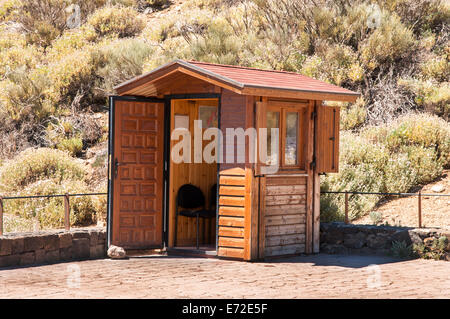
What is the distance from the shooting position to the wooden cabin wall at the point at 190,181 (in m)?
10.1

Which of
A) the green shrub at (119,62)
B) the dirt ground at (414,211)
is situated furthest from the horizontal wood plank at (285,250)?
the green shrub at (119,62)

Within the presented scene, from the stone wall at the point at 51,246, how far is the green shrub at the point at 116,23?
1560 centimetres

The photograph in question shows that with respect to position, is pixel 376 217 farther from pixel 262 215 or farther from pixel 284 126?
pixel 262 215

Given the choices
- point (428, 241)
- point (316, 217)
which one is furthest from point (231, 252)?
point (428, 241)

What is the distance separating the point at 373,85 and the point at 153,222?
28.9ft

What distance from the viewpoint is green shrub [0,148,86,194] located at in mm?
13945

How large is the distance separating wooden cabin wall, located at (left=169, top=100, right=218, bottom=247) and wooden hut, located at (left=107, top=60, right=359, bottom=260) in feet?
0.07

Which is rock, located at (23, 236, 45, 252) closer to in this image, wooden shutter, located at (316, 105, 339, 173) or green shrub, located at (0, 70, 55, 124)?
wooden shutter, located at (316, 105, 339, 173)

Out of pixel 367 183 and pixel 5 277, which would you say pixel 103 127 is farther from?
pixel 5 277

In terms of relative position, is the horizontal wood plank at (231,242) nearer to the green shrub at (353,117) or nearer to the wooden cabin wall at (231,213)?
the wooden cabin wall at (231,213)

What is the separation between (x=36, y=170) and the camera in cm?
1423

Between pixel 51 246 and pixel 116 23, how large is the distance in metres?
16.6

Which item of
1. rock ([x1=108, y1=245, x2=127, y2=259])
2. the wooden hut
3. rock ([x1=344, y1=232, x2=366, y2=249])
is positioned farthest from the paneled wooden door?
rock ([x1=344, y1=232, x2=366, y2=249])

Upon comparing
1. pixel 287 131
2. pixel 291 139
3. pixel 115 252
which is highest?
pixel 287 131
